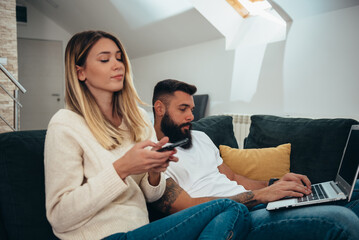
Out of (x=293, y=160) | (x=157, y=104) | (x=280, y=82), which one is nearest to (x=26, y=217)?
(x=157, y=104)

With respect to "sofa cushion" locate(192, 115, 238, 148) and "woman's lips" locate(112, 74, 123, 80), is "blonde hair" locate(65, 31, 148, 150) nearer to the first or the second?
"woman's lips" locate(112, 74, 123, 80)

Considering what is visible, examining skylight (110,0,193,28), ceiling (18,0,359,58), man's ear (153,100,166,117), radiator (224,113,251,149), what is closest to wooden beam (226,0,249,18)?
ceiling (18,0,359,58)

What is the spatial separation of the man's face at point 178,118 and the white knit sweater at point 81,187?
658 millimetres

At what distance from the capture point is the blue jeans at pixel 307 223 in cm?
96

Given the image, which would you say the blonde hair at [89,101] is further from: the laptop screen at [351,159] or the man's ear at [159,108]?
the laptop screen at [351,159]

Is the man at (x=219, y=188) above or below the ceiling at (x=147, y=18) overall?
below

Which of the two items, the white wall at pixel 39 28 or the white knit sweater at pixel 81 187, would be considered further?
the white wall at pixel 39 28

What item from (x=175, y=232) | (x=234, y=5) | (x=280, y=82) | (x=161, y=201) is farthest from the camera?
(x=234, y=5)

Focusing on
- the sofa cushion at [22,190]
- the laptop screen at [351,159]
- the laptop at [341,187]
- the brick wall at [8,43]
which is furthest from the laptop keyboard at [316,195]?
the brick wall at [8,43]

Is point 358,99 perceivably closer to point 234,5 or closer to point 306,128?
point 306,128

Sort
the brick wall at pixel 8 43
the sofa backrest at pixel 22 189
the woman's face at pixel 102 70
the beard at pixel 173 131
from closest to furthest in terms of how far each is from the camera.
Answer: the sofa backrest at pixel 22 189
the woman's face at pixel 102 70
the beard at pixel 173 131
the brick wall at pixel 8 43

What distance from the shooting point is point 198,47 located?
4441 millimetres

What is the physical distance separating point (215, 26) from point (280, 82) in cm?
117

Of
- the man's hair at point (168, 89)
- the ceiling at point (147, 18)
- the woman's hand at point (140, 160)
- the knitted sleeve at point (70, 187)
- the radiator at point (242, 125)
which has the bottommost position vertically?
the radiator at point (242, 125)
